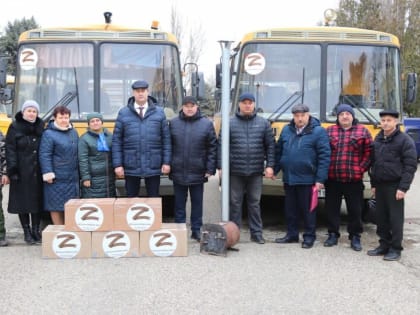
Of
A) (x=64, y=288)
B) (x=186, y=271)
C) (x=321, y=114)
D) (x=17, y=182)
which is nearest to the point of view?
(x=64, y=288)

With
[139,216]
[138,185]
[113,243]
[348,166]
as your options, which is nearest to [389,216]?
[348,166]

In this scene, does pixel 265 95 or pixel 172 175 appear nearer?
pixel 172 175

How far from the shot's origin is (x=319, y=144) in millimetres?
6039

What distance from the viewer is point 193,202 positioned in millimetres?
6508

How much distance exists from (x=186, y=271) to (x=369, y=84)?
3.73 metres

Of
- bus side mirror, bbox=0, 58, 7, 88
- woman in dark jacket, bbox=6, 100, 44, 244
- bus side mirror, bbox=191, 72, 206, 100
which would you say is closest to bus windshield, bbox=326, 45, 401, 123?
bus side mirror, bbox=191, 72, 206, 100

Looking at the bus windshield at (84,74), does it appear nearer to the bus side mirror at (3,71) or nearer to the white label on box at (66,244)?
the bus side mirror at (3,71)

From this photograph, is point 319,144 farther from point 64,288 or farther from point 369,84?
point 64,288

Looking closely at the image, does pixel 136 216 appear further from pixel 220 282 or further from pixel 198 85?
pixel 198 85

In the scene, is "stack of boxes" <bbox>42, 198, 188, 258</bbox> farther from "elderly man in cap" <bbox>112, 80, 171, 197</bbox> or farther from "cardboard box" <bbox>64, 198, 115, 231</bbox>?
"elderly man in cap" <bbox>112, 80, 171, 197</bbox>

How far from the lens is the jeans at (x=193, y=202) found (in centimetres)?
643

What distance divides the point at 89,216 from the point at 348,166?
289 cm

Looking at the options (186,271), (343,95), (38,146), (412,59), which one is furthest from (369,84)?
(412,59)

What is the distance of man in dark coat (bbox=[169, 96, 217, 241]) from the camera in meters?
6.25
